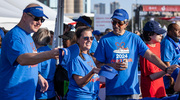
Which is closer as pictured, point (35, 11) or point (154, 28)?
point (35, 11)

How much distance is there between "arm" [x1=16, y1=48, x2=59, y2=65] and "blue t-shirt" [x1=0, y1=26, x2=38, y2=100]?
14 centimetres

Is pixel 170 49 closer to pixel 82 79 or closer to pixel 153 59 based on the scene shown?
pixel 153 59

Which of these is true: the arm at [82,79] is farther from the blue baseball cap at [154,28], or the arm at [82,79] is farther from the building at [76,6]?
the building at [76,6]

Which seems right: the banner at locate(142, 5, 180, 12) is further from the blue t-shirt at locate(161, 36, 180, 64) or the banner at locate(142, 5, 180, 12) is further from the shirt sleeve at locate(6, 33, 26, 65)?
the shirt sleeve at locate(6, 33, 26, 65)

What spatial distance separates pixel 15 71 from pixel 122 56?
57.7 inches

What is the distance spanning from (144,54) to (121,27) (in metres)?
0.49

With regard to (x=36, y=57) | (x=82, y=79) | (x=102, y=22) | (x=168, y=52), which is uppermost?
(x=102, y=22)

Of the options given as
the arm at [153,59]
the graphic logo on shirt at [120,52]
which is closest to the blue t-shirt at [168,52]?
the arm at [153,59]

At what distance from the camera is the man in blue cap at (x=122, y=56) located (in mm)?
4047

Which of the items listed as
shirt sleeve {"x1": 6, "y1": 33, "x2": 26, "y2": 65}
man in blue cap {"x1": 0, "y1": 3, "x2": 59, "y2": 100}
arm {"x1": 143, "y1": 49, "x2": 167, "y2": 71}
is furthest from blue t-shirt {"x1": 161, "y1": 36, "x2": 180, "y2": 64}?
shirt sleeve {"x1": 6, "y1": 33, "x2": 26, "y2": 65}

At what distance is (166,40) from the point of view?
5.30 m

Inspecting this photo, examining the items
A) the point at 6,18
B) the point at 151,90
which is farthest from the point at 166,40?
the point at 6,18

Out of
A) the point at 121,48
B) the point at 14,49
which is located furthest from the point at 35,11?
the point at 121,48

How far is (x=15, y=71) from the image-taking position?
329cm
